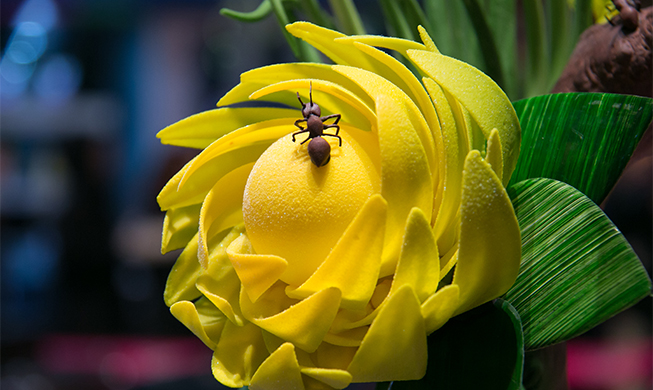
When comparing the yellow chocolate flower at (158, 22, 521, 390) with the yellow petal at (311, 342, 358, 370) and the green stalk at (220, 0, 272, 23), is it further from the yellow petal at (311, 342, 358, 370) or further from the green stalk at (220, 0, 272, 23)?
the green stalk at (220, 0, 272, 23)

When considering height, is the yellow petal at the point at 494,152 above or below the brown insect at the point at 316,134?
below

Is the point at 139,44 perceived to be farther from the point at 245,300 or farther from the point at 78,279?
the point at 245,300

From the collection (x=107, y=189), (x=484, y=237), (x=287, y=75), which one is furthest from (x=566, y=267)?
(x=107, y=189)

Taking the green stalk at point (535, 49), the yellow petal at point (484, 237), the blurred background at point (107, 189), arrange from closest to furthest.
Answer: the yellow petal at point (484, 237), the green stalk at point (535, 49), the blurred background at point (107, 189)

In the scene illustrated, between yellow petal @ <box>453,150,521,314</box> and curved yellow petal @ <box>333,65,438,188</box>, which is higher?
curved yellow petal @ <box>333,65,438,188</box>

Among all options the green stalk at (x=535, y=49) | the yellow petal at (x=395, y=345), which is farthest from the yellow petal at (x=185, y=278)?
the green stalk at (x=535, y=49)

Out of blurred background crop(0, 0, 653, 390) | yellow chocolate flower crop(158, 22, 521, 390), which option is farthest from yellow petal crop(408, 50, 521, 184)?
blurred background crop(0, 0, 653, 390)

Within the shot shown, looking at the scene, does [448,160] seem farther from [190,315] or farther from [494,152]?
[190,315]

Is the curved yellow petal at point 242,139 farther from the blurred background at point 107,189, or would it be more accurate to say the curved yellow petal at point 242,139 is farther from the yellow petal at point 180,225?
the blurred background at point 107,189
